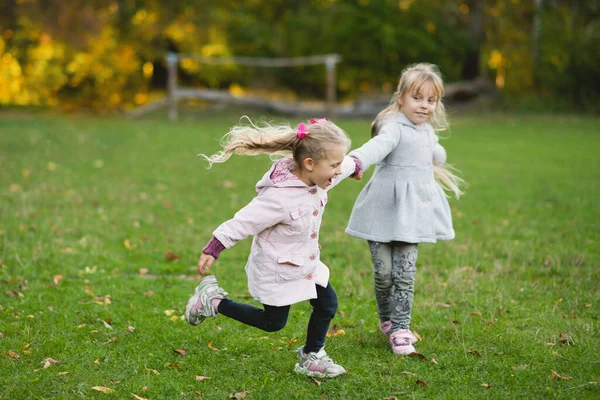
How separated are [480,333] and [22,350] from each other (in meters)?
2.84

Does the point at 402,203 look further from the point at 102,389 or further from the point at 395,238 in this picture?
the point at 102,389

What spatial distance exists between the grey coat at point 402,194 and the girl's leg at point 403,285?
0.13m

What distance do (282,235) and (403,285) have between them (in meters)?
1.03

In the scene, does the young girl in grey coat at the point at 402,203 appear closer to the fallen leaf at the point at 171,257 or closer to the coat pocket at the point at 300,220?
the coat pocket at the point at 300,220

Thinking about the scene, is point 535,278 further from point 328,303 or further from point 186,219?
point 186,219

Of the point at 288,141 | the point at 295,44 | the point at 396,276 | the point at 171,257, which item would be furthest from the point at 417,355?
the point at 295,44

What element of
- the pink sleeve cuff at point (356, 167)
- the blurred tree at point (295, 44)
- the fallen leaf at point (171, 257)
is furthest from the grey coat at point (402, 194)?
the blurred tree at point (295, 44)

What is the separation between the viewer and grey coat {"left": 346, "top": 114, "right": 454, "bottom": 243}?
4367 mm

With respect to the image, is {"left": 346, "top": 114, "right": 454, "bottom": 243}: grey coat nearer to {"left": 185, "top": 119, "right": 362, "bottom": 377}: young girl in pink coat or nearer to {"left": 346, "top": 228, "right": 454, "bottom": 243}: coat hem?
{"left": 346, "top": 228, "right": 454, "bottom": 243}: coat hem

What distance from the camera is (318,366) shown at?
3934 millimetres

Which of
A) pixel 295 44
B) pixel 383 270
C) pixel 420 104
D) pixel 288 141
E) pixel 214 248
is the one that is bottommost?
pixel 383 270

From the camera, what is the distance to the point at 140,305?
17.0ft

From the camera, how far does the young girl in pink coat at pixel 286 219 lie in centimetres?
368

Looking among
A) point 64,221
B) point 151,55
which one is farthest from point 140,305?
point 151,55
